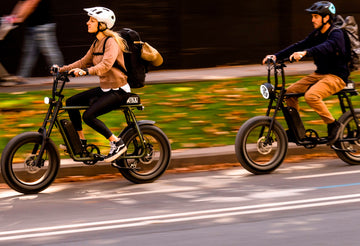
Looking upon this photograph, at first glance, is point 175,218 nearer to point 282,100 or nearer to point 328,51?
point 282,100

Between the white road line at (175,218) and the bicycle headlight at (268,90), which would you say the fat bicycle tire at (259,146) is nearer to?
the bicycle headlight at (268,90)

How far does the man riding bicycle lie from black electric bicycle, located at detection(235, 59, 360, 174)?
11 cm

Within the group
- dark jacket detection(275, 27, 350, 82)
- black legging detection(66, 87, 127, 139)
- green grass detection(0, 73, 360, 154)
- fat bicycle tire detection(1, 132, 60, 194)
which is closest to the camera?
fat bicycle tire detection(1, 132, 60, 194)

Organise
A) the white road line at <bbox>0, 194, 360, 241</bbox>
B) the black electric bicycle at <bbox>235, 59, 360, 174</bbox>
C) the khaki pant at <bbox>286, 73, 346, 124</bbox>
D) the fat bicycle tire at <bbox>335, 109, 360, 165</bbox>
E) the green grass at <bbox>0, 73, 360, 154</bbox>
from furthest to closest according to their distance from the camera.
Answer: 1. the green grass at <bbox>0, 73, 360, 154</bbox>
2. the fat bicycle tire at <bbox>335, 109, 360, 165</bbox>
3. the khaki pant at <bbox>286, 73, 346, 124</bbox>
4. the black electric bicycle at <bbox>235, 59, 360, 174</bbox>
5. the white road line at <bbox>0, 194, 360, 241</bbox>

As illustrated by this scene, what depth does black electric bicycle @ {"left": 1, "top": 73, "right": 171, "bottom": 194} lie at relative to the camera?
7.90 m

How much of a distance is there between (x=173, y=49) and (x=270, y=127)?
23.4 ft

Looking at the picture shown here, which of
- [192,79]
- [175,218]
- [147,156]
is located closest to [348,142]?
[147,156]

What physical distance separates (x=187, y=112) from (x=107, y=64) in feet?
11.6

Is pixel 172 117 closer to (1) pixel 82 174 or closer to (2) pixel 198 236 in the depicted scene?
(1) pixel 82 174

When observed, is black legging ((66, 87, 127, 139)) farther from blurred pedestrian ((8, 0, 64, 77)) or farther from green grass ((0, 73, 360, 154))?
blurred pedestrian ((8, 0, 64, 77))

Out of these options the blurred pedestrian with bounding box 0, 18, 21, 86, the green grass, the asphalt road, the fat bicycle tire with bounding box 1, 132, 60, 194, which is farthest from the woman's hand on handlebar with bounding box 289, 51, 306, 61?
the blurred pedestrian with bounding box 0, 18, 21, 86

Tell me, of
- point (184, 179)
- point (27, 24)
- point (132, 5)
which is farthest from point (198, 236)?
point (132, 5)

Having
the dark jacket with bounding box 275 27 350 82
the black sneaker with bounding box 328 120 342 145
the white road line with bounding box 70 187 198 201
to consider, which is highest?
the dark jacket with bounding box 275 27 350 82

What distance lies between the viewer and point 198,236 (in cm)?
630
